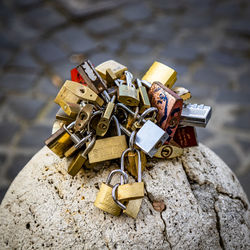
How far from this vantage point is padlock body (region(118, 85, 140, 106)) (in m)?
1.20

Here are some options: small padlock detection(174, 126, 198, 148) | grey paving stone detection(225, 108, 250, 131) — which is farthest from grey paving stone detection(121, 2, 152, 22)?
small padlock detection(174, 126, 198, 148)

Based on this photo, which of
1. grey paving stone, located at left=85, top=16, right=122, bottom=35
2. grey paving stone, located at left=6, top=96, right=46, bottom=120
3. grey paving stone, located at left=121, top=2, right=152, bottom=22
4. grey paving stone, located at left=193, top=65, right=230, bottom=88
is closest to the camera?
grey paving stone, located at left=6, top=96, right=46, bottom=120

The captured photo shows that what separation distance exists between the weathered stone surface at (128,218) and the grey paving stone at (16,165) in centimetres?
191

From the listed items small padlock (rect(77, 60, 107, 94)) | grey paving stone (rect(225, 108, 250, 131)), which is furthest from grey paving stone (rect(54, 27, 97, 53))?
small padlock (rect(77, 60, 107, 94))

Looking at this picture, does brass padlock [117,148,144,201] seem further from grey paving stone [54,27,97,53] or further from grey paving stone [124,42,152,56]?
grey paving stone [54,27,97,53]

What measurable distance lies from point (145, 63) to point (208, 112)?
330 centimetres

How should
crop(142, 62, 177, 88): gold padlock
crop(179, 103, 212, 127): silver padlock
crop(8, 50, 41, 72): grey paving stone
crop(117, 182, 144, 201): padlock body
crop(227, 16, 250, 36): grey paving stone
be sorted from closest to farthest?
crop(117, 182, 144, 201): padlock body, crop(179, 103, 212, 127): silver padlock, crop(142, 62, 177, 88): gold padlock, crop(8, 50, 41, 72): grey paving stone, crop(227, 16, 250, 36): grey paving stone

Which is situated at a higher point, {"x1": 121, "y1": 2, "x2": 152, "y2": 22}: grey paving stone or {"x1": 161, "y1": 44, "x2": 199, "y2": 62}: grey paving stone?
{"x1": 121, "y1": 2, "x2": 152, "y2": 22}: grey paving stone

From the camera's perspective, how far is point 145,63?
14.8 feet

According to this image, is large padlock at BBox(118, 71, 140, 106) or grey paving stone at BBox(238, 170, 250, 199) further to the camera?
grey paving stone at BBox(238, 170, 250, 199)

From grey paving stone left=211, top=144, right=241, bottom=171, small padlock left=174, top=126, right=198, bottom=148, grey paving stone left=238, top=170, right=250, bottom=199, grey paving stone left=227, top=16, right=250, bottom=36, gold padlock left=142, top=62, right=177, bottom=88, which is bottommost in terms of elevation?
grey paving stone left=238, top=170, right=250, bottom=199

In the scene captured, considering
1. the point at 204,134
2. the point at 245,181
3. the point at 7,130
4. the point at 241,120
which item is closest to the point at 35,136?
the point at 7,130

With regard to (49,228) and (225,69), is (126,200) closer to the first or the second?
(49,228)

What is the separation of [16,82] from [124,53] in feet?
5.20
